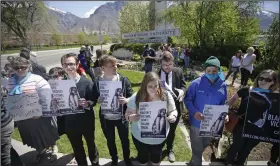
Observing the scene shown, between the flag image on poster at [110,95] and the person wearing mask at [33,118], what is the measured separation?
0.87 metres

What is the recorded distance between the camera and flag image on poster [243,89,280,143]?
3457 mm

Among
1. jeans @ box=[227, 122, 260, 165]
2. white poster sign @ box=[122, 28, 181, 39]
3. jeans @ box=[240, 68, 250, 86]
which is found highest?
white poster sign @ box=[122, 28, 181, 39]

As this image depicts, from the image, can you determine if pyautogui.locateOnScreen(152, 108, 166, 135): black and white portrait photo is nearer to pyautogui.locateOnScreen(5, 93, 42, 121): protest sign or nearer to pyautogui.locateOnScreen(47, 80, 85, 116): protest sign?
pyautogui.locateOnScreen(47, 80, 85, 116): protest sign

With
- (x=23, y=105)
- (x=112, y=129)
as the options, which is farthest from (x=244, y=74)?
(x=23, y=105)

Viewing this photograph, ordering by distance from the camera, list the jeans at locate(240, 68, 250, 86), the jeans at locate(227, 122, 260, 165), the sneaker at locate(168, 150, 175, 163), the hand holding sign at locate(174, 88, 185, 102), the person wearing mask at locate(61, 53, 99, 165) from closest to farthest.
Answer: the person wearing mask at locate(61, 53, 99, 165) → the jeans at locate(227, 122, 260, 165) → the hand holding sign at locate(174, 88, 185, 102) → the sneaker at locate(168, 150, 175, 163) → the jeans at locate(240, 68, 250, 86)

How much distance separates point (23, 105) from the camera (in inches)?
149

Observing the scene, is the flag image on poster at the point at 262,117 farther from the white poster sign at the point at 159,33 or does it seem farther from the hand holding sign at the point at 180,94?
the white poster sign at the point at 159,33

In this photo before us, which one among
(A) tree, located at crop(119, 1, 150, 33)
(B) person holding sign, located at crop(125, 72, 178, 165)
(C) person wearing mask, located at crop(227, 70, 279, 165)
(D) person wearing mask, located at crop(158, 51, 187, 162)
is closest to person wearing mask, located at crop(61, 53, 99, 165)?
(B) person holding sign, located at crop(125, 72, 178, 165)

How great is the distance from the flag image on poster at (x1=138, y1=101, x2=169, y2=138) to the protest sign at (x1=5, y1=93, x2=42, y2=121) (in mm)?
1750

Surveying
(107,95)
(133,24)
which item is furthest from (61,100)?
(133,24)

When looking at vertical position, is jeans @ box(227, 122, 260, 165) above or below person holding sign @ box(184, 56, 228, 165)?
below

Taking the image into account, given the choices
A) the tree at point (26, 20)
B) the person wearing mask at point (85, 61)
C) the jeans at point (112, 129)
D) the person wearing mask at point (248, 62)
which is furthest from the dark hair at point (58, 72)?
the tree at point (26, 20)

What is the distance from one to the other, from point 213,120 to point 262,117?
28.7 inches

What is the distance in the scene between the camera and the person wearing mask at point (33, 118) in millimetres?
3795
